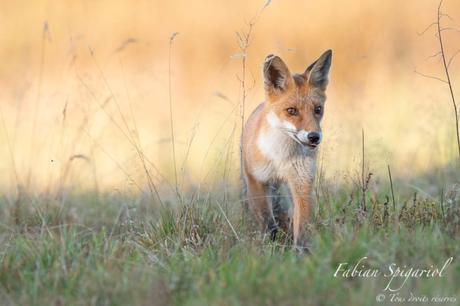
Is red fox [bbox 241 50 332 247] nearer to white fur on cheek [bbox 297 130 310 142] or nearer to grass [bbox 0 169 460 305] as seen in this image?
white fur on cheek [bbox 297 130 310 142]

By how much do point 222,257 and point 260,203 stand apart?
1.51 m

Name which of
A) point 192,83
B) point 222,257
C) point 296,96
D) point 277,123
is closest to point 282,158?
point 277,123

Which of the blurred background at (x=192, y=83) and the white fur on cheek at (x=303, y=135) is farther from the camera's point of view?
the blurred background at (x=192, y=83)

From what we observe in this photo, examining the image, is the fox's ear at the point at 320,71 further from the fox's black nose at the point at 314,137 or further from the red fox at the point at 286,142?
the fox's black nose at the point at 314,137

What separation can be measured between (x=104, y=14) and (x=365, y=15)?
4.44m

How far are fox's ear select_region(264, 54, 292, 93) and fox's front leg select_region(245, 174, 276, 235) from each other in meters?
0.79

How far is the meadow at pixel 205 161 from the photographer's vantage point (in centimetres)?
475

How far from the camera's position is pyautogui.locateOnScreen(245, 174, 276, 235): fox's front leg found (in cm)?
670

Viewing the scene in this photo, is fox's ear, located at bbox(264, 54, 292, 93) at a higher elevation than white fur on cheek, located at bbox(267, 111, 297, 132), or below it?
higher

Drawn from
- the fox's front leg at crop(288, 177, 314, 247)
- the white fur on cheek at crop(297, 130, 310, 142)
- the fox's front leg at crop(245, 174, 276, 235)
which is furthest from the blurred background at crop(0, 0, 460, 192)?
the white fur on cheek at crop(297, 130, 310, 142)

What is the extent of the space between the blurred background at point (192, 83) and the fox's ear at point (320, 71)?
90 cm

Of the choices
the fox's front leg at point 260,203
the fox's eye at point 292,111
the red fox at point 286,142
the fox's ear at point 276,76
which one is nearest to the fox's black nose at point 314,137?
the red fox at point 286,142

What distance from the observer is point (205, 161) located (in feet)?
31.7

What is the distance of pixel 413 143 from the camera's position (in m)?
9.69
